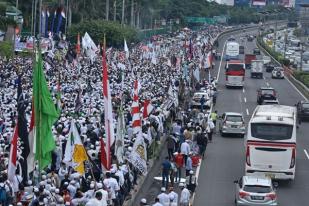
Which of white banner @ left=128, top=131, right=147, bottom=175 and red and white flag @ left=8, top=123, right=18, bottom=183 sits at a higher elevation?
red and white flag @ left=8, top=123, right=18, bottom=183

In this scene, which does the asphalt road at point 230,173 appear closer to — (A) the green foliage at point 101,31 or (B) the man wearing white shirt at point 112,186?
(B) the man wearing white shirt at point 112,186

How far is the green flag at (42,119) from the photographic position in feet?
70.0

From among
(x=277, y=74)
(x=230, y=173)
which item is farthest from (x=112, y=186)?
(x=277, y=74)

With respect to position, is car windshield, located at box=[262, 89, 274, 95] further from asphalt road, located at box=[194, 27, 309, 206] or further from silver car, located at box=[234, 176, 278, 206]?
silver car, located at box=[234, 176, 278, 206]

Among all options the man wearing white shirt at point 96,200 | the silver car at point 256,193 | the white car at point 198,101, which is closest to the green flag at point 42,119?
the man wearing white shirt at point 96,200

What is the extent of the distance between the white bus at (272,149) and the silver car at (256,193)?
150 inches

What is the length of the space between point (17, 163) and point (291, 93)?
47475 mm

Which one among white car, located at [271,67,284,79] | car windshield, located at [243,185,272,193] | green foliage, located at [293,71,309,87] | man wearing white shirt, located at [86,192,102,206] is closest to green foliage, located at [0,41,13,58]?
green foliage, located at [293,71,309,87]

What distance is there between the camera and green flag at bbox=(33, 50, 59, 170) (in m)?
21.3

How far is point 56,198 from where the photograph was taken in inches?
795

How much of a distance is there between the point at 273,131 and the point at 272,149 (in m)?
0.59

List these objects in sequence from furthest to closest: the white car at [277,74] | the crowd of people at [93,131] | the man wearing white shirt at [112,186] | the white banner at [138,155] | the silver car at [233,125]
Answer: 1. the white car at [277,74]
2. the silver car at [233,125]
3. the white banner at [138,155]
4. the man wearing white shirt at [112,186]
5. the crowd of people at [93,131]

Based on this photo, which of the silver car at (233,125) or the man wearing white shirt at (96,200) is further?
the silver car at (233,125)

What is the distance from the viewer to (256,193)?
2533 cm
